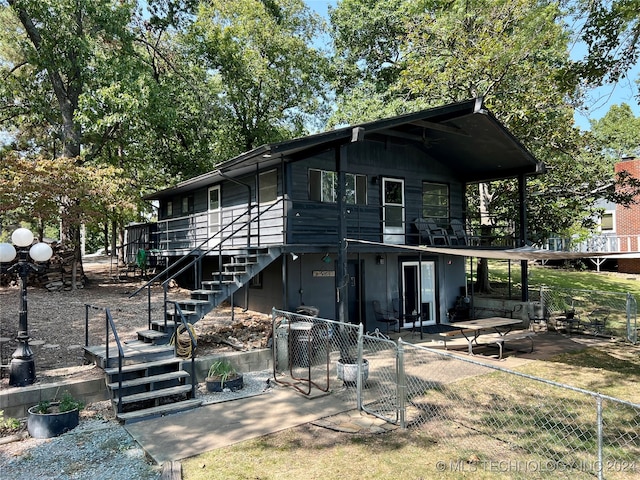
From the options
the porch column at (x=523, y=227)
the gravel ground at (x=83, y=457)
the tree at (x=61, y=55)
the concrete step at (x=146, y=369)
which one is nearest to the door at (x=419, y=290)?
the porch column at (x=523, y=227)

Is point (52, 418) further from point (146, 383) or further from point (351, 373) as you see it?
point (351, 373)

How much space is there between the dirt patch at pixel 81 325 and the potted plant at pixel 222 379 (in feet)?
Answer: 3.97

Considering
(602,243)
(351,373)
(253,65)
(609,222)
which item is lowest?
(351,373)

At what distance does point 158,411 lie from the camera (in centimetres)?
653

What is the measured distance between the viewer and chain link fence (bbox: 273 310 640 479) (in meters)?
4.99

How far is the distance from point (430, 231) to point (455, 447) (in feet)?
29.6

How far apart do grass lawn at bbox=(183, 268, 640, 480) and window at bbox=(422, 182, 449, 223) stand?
7.43 metres

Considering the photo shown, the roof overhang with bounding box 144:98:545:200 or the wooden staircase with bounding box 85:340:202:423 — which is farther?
the roof overhang with bounding box 144:98:545:200

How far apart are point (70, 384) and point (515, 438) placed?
6.41 meters

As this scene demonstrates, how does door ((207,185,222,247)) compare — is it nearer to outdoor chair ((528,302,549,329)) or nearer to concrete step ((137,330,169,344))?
concrete step ((137,330,169,344))

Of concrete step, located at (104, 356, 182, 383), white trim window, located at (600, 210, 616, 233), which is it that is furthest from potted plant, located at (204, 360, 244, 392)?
white trim window, located at (600, 210, 616, 233)

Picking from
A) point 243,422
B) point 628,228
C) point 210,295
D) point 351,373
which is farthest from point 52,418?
point 628,228

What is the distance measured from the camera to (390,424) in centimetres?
613

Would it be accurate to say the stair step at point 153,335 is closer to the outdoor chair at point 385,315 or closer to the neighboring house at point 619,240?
the outdoor chair at point 385,315
